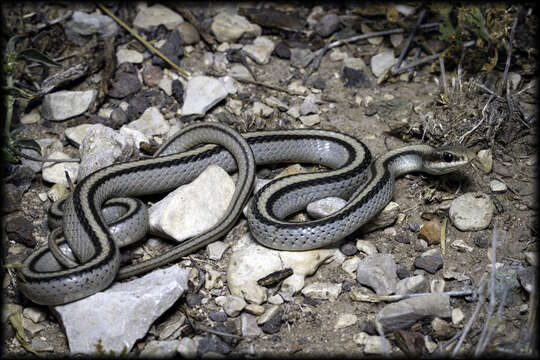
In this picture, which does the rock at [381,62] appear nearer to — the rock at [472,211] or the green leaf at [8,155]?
the rock at [472,211]

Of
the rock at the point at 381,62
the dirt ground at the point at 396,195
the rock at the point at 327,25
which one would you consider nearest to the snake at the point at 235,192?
the dirt ground at the point at 396,195

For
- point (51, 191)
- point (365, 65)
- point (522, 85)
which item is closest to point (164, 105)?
point (51, 191)

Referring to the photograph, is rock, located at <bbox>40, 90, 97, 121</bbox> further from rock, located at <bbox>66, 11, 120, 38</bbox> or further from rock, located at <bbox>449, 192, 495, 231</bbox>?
rock, located at <bbox>449, 192, 495, 231</bbox>

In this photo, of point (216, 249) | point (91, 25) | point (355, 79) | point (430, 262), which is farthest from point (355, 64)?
point (91, 25)

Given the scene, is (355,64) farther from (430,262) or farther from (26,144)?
(26,144)

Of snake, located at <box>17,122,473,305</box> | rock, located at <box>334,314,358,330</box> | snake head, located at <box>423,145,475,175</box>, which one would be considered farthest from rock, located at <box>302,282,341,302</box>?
snake head, located at <box>423,145,475,175</box>

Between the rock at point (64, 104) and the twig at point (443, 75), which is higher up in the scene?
the twig at point (443, 75)
